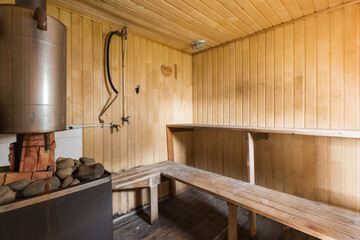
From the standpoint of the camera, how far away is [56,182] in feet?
3.34

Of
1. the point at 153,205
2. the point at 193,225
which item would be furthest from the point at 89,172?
the point at 193,225

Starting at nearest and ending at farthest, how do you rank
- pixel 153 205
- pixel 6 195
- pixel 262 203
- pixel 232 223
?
1. pixel 6 195
2. pixel 262 203
3. pixel 232 223
4. pixel 153 205

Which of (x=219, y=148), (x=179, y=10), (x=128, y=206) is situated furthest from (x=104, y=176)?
(x=219, y=148)

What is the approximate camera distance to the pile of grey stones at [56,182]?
2.92ft

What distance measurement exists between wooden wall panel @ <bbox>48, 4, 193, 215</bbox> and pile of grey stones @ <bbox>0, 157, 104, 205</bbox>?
0.79m

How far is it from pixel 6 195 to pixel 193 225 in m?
1.79

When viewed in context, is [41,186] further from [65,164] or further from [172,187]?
[172,187]

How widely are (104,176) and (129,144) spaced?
1.15m

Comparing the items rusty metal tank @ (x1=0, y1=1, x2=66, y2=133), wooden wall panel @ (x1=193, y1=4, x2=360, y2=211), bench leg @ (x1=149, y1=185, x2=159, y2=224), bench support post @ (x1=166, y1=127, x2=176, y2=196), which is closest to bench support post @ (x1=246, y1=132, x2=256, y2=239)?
wooden wall panel @ (x1=193, y1=4, x2=360, y2=211)

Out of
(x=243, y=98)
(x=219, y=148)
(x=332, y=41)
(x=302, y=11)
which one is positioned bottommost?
(x=219, y=148)

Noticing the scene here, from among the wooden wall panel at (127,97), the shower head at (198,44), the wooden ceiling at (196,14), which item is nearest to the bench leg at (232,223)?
the wooden wall panel at (127,97)

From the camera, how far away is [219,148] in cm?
276

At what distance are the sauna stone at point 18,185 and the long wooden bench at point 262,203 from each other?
0.86m

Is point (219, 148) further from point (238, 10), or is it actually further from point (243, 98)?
point (238, 10)
